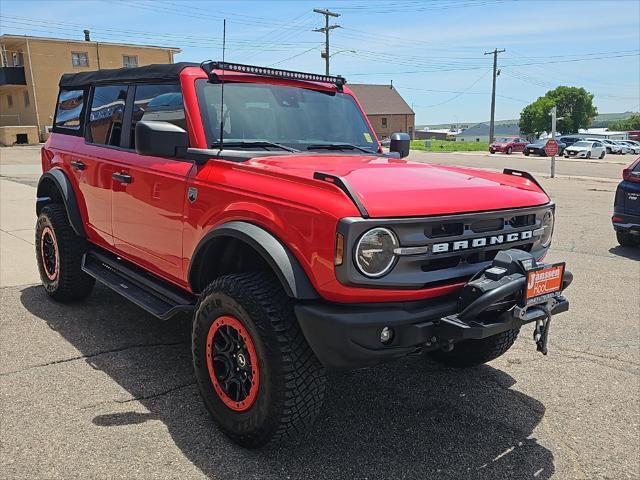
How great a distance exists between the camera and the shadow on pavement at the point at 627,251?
25.8 ft

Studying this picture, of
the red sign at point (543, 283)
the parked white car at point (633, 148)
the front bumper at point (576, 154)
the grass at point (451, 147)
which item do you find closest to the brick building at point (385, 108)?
the grass at point (451, 147)

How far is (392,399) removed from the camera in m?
3.59

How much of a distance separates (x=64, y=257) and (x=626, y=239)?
757cm

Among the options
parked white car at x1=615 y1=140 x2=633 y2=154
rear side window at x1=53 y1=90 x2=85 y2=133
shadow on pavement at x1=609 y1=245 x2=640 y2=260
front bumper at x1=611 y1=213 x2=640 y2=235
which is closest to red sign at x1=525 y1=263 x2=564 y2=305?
rear side window at x1=53 y1=90 x2=85 y2=133

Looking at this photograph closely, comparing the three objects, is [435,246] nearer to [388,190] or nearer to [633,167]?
[388,190]

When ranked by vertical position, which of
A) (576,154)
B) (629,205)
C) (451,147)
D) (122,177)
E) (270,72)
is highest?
(270,72)

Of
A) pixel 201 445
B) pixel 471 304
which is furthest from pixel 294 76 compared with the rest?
pixel 201 445

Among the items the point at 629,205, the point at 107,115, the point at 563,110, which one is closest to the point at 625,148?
the point at 563,110

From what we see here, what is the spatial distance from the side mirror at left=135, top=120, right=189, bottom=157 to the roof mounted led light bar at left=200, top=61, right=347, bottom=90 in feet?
2.11

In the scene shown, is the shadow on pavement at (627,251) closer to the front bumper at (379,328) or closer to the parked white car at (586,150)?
the front bumper at (379,328)

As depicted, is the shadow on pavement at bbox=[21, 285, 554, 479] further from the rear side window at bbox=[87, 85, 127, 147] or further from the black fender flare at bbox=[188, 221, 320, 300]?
the rear side window at bbox=[87, 85, 127, 147]

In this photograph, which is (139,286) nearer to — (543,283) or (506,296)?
(506,296)

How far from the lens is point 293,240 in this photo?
2715 millimetres

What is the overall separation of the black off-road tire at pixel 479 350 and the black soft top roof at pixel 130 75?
262cm
